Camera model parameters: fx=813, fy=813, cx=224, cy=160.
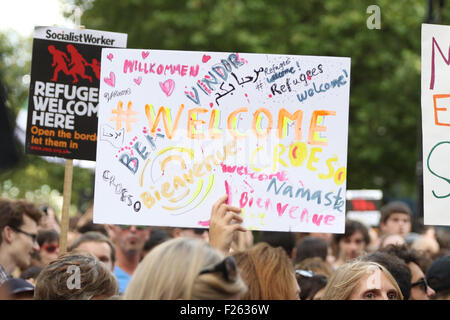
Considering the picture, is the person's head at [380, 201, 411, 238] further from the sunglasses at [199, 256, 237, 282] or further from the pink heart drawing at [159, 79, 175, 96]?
the sunglasses at [199, 256, 237, 282]

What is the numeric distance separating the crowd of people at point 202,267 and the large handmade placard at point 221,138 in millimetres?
274

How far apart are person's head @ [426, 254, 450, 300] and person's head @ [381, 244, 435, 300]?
1.28 feet

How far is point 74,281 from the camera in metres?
3.80

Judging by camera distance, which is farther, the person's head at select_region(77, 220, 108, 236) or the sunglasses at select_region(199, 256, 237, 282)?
the person's head at select_region(77, 220, 108, 236)

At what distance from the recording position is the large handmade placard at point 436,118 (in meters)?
4.41

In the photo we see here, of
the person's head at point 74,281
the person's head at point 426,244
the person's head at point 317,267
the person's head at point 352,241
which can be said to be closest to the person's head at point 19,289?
the person's head at point 74,281

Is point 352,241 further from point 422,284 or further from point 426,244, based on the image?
point 422,284

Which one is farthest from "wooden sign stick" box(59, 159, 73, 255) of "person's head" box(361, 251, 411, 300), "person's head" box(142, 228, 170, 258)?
"person's head" box(142, 228, 170, 258)

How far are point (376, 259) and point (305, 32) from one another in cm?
1316

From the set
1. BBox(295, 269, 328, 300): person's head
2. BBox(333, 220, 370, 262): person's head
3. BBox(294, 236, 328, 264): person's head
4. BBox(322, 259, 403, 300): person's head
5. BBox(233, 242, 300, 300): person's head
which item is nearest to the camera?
BBox(233, 242, 300, 300): person's head

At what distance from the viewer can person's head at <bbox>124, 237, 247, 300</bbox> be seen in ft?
8.72

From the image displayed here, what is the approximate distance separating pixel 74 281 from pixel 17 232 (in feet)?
5.77

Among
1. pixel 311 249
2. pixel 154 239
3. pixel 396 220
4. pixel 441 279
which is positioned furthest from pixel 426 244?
pixel 441 279

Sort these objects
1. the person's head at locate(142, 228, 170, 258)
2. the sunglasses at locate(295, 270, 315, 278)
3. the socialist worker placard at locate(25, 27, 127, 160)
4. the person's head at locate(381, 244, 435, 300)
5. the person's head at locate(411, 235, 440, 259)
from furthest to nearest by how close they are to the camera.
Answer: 1. the person's head at locate(411, 235, 440, 259)
2. the person's head at locate(142, 228, 170, 258)
3. the person's head at locate(381, 244, 435, 300)
4. the sunglasses at locate(295, 270, 315, 278)
5. the socialist worker placard at locate(25, 27, 127, 160)
